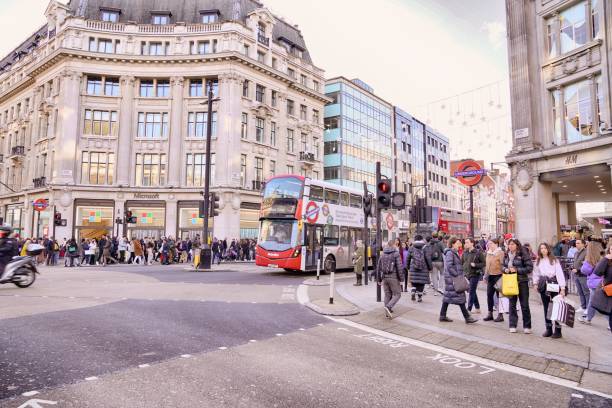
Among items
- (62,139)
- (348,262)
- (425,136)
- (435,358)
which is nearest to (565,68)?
(348,262)

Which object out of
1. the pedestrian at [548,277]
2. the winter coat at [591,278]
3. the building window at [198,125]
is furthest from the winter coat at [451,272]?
the building window at [198,125]

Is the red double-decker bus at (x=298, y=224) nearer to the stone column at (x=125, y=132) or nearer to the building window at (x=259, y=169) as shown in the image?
the building window at (x=259, y=169)

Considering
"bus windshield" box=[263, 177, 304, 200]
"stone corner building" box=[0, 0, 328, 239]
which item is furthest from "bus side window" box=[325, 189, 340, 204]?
"stone corner building" box=[0, 0, 328, 239]

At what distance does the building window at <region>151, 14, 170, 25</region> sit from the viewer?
37.7 metres

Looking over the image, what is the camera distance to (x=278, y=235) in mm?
17734

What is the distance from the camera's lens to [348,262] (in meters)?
20.8

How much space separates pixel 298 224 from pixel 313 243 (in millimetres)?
1263

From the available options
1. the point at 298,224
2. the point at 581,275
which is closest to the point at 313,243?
the point at 298,224

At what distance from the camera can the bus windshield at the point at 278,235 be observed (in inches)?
685

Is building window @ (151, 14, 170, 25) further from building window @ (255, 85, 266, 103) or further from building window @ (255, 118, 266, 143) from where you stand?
building window @ (255, 118, 266, 143)

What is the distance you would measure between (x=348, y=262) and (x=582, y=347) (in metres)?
14.3

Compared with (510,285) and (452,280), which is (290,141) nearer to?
(452,280)

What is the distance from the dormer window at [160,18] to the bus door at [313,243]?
2968cm

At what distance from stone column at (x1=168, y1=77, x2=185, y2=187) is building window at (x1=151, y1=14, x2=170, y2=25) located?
6105mm
